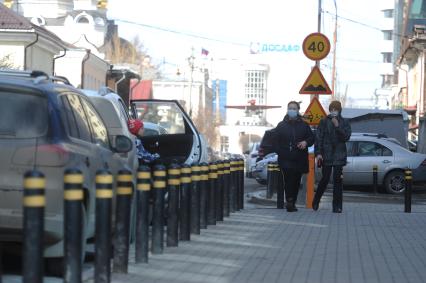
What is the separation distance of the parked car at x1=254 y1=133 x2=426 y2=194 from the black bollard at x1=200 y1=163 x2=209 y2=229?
43.0 feet

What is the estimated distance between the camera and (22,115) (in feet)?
29.6

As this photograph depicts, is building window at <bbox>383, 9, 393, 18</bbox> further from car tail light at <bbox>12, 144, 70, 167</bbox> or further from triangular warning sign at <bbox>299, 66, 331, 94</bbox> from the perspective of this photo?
car tail light at <bbox>12, 144, 70, 167</bbox>

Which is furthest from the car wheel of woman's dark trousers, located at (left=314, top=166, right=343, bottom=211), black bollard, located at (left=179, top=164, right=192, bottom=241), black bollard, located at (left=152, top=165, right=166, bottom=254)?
black bollard, located at (left=152, top=165, right=166, bottom=254)

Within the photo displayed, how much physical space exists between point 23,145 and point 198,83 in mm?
113905

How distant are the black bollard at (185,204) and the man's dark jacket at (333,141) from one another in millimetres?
5719

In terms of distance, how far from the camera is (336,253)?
11203 millimetres

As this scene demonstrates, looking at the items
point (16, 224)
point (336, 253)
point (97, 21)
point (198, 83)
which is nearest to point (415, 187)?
point (336, 253)

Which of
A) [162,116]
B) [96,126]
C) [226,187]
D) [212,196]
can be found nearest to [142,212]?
[96,126]

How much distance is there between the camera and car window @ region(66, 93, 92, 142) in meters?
9.90

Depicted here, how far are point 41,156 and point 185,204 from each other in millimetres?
3484

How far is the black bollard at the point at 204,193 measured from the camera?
515 inches

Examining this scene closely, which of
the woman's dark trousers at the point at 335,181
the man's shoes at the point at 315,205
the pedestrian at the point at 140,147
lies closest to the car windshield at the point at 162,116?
the pedestrian at the point at 140,147

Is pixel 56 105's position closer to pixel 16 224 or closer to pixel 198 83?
pixel 16 224

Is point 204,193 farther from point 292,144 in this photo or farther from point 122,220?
point 122,220
